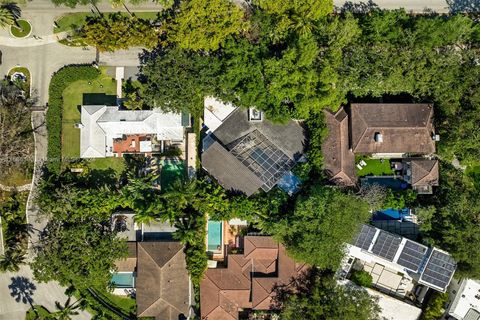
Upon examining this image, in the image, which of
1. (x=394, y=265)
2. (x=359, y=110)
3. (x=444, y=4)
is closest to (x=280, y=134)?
(x=359, y=110)

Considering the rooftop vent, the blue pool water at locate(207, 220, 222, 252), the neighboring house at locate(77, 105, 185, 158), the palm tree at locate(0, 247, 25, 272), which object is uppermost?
the rooftop vent

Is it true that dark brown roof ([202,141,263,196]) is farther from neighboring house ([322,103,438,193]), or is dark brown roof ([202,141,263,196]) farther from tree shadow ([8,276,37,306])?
tree shadow ([8,276,37,306])

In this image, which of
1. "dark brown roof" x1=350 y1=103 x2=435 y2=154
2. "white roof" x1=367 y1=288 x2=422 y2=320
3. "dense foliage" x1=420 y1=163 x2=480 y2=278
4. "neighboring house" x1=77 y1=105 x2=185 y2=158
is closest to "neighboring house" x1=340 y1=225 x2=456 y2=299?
"dense foliage" x1=420 y1=163 x2=480 y2=278

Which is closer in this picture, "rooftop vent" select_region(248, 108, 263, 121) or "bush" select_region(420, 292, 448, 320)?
"bush" select_region(420, 292, 448, 320)

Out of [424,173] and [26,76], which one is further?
[26,76]

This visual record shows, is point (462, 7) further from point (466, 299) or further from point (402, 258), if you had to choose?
point (466, 299)

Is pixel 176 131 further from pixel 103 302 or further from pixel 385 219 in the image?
pixel 385 219

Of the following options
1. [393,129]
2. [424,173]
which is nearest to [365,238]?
[424,173]
